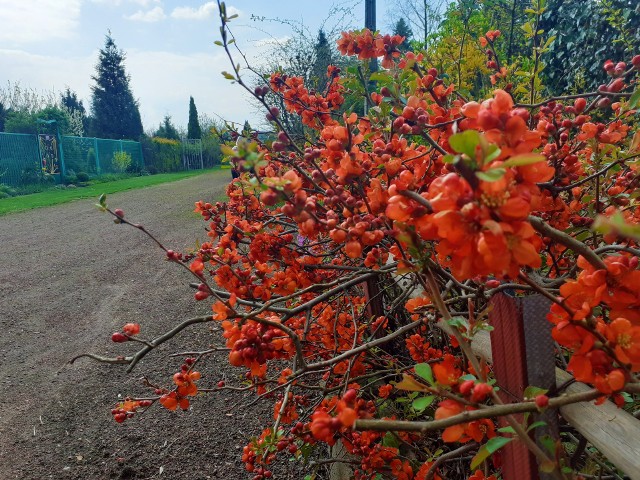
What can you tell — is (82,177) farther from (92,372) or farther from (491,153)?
(491,153)

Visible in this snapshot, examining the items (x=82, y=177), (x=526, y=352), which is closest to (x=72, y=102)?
(x=82, y=177)

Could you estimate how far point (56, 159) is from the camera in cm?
1642

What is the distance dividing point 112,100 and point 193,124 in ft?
18.5

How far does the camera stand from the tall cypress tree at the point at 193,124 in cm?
3122

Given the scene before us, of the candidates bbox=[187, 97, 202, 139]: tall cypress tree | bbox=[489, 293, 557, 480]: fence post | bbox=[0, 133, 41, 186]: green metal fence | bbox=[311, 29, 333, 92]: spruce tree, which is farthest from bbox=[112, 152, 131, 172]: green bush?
bbox=[489, 293, 557, 480]: fence post

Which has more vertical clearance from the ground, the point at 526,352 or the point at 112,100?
the point at 112,100

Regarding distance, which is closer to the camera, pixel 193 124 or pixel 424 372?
pixel 424 372

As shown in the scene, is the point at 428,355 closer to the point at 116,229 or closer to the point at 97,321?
the point at 97,321

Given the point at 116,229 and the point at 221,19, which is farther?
the point at 116,229

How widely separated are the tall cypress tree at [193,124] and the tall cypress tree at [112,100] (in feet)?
11.0

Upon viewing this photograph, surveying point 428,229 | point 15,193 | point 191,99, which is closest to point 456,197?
point 428,229

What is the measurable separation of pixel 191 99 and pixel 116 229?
86.0 ft

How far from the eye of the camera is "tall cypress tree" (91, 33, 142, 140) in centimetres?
3102

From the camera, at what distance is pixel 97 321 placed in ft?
15.8
